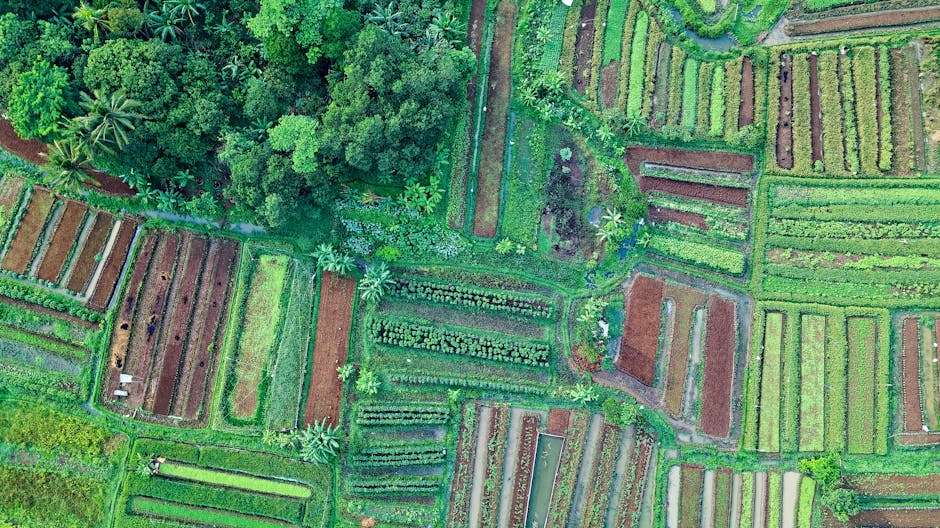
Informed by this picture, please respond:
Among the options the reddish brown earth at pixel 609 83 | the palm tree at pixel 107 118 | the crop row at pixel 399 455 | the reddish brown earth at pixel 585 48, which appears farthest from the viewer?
the reddish brown earth at pixel 585 48

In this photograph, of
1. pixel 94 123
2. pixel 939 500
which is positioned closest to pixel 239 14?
pixel 94 123

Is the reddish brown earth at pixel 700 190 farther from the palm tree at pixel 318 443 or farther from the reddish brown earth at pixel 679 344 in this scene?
the palm tree at pixel 318 443

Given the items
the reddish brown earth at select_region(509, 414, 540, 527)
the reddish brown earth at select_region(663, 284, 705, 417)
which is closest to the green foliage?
the reddish brown earth at select_region(509, 414, 540, 527)

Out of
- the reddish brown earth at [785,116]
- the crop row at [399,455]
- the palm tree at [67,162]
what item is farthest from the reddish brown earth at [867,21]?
the palm tree at [67,162]

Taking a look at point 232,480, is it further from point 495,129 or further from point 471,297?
point 495,129

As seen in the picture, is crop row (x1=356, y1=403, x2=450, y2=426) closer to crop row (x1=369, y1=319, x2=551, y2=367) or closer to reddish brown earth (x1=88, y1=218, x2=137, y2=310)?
crop row (x1=369, y1=319, x2=551, y2=367)

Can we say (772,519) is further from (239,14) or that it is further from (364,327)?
(239,14)
